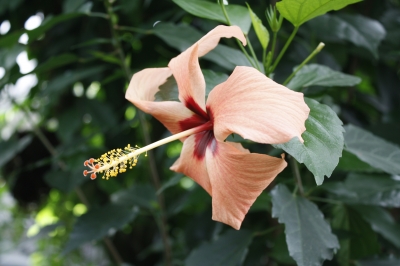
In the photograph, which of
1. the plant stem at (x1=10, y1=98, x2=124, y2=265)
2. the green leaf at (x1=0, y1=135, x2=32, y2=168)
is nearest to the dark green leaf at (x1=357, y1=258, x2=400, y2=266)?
the plant stem at (x1=10, y1=98, x2=124, y2=265)

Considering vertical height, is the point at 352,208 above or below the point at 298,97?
below

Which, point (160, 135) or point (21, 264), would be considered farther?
point (21, 264)

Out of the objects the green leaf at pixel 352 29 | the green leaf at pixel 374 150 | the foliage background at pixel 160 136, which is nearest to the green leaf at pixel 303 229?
the foliage background at pixel 160 136

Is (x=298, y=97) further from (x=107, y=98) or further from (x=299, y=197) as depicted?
(x=107, y=98)

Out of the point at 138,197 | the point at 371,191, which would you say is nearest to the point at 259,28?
the point at 371,191

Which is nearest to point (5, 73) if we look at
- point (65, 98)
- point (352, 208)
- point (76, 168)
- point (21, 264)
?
point (76, 168)

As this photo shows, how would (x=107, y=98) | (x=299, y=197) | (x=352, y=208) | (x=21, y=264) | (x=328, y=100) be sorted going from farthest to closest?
1. (x=21, y=264)
2. (x=107, y=98)
3. (x=328, y=100)
4. (x=352, y=208)
5. (x=299, y=197)

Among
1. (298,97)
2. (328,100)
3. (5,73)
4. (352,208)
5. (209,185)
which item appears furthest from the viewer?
(328,100)

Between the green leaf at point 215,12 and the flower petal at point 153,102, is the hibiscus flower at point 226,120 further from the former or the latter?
the green leaf at point 215,12
